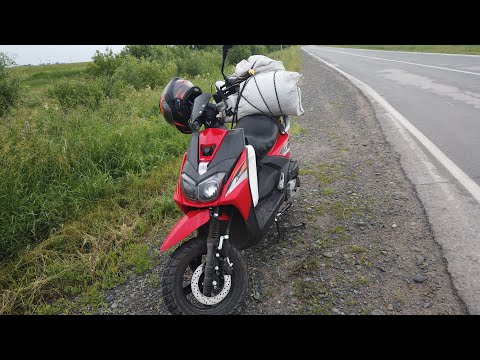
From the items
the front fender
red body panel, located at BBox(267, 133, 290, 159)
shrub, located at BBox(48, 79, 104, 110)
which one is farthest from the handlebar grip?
shrub, located at BBox(48, 79, 104, 110)

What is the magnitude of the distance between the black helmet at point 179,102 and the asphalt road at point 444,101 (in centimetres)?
316

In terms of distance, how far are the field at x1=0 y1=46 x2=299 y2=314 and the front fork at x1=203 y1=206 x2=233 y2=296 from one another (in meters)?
1.02

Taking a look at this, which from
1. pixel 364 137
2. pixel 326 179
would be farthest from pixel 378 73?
pixel 326 179

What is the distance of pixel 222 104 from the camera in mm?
2584

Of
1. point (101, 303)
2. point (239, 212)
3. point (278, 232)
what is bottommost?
point (101, 303)

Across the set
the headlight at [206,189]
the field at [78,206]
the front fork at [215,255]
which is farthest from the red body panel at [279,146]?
the field at [78,206]

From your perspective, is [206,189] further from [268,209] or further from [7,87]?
[7,87]

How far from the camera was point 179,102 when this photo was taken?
2.57m

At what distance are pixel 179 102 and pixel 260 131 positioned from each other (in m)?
0.83

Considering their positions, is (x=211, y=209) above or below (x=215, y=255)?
above

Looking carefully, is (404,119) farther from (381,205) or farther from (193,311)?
(193,311)

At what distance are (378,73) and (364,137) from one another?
842 centimetres

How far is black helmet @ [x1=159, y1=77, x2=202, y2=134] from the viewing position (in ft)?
8.45

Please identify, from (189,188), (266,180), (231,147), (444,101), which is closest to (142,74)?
(444,101)
